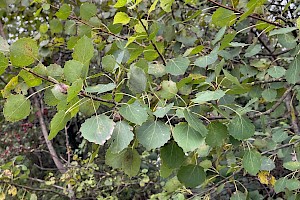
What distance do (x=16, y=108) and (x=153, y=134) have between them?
0.26m

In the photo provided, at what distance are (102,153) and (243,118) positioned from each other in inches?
82.5

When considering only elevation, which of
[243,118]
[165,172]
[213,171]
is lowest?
[213,171]

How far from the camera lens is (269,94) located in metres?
1.24

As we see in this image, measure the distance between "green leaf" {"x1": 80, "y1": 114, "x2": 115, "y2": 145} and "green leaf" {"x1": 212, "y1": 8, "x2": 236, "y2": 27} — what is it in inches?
18.5

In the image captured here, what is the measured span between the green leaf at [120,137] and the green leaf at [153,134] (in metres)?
0.04

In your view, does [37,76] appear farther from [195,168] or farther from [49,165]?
[49,165]

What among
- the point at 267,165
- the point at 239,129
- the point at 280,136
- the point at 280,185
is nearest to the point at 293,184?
the point at 280,185

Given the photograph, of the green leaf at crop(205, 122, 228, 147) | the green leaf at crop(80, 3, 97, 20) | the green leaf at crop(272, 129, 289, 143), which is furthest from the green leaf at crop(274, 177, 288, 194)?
the green leaf at crop(80, 3, 97, 20)

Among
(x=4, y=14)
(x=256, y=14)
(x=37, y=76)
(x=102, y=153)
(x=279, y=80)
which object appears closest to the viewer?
(x=37, y=76)

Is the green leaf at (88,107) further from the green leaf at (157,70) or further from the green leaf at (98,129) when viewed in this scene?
the green leaf at (157,70)

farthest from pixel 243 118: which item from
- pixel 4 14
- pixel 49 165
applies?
pixel 49 165

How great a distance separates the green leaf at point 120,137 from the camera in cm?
67

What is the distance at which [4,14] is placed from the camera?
2.22 meters

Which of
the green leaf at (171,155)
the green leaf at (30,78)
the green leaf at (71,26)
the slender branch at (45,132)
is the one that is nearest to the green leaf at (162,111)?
the green leaf at (171,155)
